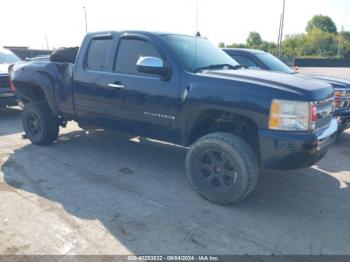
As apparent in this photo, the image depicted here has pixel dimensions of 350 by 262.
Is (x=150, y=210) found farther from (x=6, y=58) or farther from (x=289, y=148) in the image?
(x=6, y=58)

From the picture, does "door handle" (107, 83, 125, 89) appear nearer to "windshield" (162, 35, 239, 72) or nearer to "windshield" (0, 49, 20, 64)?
"windshield" (162, 35, 239, 72)

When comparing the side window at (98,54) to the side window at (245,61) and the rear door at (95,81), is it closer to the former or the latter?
the rear door at (95,81)

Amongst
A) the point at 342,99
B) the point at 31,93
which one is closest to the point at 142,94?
the point at 31,93

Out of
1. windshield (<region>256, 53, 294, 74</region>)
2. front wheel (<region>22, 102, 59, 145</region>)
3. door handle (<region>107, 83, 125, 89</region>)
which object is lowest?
front wheel (<region>22, 102, 59, 145</region>)

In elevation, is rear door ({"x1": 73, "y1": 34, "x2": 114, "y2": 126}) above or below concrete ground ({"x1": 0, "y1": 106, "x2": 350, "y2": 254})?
above

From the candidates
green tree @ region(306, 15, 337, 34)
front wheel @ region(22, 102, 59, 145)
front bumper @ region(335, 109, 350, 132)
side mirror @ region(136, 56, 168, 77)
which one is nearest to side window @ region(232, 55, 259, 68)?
front bumper @ region(335, 109, 350, 132)

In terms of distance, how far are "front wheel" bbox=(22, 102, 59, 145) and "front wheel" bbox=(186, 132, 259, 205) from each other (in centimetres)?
283

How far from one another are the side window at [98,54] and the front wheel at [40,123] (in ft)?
4.34

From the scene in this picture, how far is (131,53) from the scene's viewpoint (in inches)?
176

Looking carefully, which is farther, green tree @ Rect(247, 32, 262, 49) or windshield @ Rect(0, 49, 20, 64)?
green tree @ Rect(247, 32, 262, 49)

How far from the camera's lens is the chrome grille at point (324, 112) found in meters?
3.52

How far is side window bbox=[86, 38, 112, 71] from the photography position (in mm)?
4723

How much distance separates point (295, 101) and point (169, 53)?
1589 mm

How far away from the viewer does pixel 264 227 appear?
3338 millimetres
